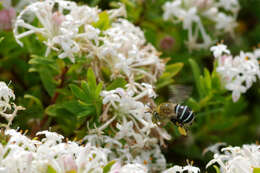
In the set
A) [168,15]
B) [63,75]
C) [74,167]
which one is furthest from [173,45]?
[74,167]

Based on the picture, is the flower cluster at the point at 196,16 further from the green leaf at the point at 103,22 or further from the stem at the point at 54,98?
the stem at the point at 54,98

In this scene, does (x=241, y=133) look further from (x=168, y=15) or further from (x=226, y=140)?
(x=168, y=15)

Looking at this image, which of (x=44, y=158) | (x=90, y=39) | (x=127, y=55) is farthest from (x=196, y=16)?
(x=44, y=158)

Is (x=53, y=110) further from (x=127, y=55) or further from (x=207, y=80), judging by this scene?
(x=207, y=80)

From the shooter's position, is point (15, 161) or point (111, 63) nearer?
point (15, 161)

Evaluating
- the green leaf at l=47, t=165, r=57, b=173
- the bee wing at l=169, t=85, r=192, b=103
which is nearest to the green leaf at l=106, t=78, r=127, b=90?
the bee wing at l=169, t=85, r=192, b=103

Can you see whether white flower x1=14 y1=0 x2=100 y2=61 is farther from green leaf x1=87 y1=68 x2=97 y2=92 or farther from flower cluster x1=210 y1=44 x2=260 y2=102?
flower cluster x1=210 y1=44 x2=260 y2=102

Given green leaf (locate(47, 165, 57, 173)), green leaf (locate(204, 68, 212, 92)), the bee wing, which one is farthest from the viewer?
the bee wing
